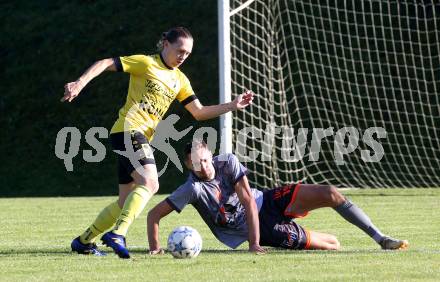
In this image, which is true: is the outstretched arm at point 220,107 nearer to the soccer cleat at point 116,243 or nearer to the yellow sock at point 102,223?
the yellow sock at point 102,223

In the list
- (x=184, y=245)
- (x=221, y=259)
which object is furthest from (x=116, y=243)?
(x=221, y=259)

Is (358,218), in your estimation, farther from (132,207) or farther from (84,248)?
(84,248)

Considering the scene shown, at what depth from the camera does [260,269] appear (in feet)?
21.2

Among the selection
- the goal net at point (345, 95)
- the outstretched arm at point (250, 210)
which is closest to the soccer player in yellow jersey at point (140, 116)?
the outstretched arm at point (250, 210)

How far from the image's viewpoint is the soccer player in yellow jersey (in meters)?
7.44

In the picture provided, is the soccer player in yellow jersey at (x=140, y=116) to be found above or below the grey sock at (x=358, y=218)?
above

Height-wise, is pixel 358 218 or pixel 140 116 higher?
pixel 140 116

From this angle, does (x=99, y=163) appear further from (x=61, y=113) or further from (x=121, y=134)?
(x=121, y=134)

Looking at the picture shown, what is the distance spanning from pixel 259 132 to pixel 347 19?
15.1ft

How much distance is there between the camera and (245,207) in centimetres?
750

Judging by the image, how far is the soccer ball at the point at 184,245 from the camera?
714cm

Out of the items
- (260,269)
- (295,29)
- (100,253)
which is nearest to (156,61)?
(100,253)

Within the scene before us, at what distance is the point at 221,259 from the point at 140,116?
1.35 m

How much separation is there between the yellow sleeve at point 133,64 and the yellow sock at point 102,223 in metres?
1.04
